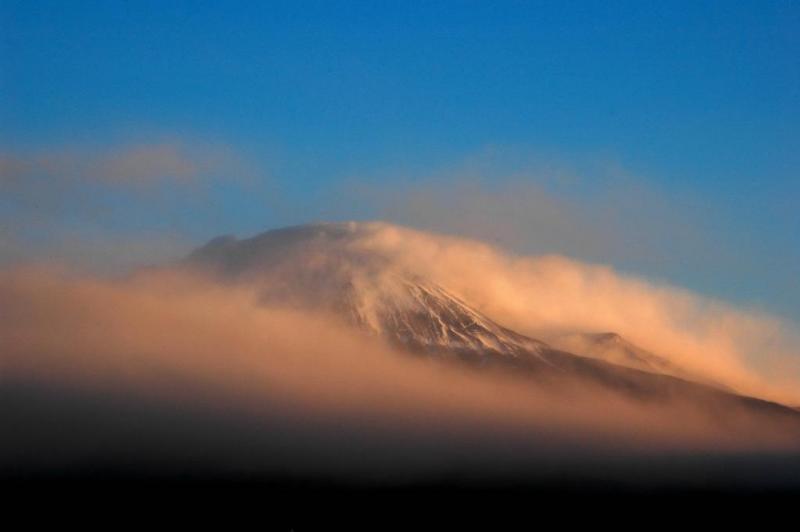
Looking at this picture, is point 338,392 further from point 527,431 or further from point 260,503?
point 260,503

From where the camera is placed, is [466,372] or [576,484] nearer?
[576,484]

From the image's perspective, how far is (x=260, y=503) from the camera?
10312cm

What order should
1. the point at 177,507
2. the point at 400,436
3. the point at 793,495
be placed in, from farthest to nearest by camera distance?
1. the point at 400,436
2. the point at 793,495
3. the point at 177,507

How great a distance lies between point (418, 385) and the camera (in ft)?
594

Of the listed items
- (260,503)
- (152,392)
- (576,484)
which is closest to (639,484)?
(576,484)

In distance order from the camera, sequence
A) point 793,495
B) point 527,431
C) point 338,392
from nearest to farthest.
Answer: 1. point 793,495
2. point 527,431
3. point 338,392

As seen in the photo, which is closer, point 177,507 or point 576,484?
point 177,507

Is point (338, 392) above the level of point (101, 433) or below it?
above

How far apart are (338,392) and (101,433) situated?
53131 mm

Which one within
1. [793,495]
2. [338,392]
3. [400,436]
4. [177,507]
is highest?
[338,392]

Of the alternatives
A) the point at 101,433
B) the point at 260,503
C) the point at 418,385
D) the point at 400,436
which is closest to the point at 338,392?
the point at 418,385

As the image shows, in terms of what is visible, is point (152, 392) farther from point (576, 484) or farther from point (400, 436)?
point (576, 484)

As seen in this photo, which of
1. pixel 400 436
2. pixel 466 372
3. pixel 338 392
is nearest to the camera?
pixel 400 436

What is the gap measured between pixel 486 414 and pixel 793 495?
5416 cm
